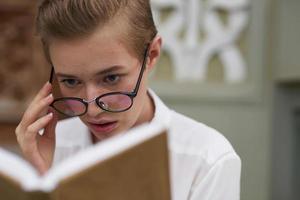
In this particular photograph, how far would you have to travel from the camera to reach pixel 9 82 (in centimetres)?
A: 326

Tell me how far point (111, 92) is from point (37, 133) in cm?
27

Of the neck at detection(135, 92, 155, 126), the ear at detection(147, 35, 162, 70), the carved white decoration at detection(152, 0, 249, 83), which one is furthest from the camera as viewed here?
the carved white decoration at detection(152, 0, 249, 83)

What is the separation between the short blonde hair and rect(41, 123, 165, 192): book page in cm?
35

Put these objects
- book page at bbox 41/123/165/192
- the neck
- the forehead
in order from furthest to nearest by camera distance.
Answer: the neck < the forehead < book page at bbox 41/123/165/192

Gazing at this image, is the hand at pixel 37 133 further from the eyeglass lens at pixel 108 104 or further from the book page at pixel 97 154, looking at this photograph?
the book page at pixel 97 154

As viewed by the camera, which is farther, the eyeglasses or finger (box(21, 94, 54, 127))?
finger (box(21, 94, 54, 127))

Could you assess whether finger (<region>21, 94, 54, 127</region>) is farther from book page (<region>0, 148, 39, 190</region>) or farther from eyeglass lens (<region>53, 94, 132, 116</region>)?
book page (<region>0, 148, 39, 190</region>)

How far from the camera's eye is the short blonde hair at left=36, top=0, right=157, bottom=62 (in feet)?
3.84

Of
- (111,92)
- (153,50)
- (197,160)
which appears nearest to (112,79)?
(111,92)

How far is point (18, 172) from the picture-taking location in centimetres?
88

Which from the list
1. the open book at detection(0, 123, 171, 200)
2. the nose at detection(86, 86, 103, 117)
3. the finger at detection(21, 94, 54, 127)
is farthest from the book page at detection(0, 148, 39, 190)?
the finger at detection(21, 94, 54, 127)

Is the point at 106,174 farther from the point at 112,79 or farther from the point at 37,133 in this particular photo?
the point at 37,133

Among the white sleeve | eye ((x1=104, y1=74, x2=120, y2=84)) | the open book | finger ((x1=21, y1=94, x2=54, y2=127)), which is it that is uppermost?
the open book

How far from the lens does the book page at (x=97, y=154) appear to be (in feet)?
2.75
